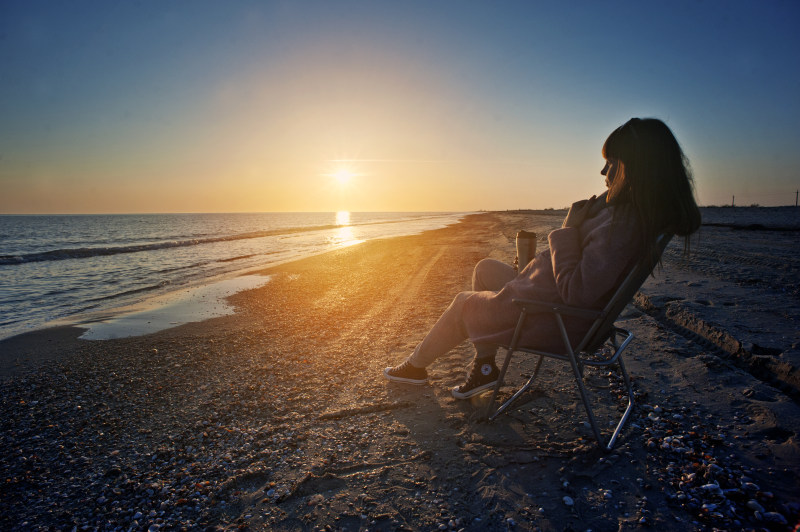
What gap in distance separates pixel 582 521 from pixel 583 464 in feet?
1.64

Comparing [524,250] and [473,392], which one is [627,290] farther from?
[473,392]

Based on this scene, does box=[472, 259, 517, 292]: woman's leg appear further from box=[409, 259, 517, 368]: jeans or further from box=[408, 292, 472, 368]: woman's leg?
box=[408, 292, 472, 368]: woman's leg

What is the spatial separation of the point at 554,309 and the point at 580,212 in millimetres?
691

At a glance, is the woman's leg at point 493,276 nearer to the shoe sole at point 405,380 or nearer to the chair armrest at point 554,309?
the chair armrest at point 554,309

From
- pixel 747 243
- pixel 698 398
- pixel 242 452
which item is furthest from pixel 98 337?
pixel 747 243

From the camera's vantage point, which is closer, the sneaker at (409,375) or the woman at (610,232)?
the woman at (610,232)

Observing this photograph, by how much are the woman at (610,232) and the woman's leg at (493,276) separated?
12.2 inches

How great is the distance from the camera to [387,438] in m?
2.79

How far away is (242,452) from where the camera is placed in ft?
8.67

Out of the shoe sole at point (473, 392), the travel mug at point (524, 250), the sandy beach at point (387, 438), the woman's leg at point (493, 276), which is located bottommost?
the sandy beach at point (387, 438)

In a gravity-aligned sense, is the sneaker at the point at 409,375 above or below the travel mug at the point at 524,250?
below

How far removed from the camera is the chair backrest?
2.19 metres

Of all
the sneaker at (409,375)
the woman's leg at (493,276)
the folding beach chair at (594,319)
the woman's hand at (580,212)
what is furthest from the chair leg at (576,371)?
the sneaker at (409,375)

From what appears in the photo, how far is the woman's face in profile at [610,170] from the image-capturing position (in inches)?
92.6
